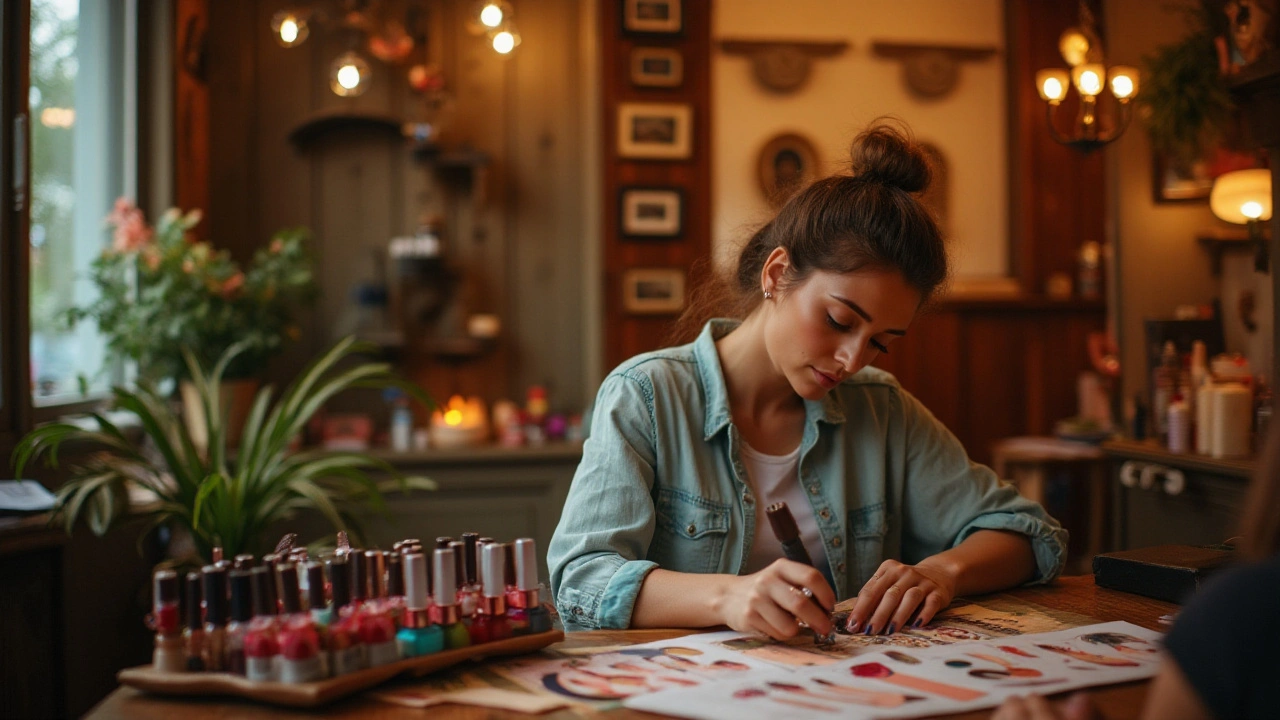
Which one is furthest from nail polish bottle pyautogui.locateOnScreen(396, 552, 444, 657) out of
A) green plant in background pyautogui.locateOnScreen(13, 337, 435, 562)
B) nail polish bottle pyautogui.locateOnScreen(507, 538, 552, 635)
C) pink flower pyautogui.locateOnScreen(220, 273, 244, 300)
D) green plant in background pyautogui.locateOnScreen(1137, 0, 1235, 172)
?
green plant in background pyautogui.locateOnScreen(1137, 0, 1235, 172)

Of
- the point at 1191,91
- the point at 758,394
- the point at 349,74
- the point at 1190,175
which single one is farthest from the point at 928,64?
the point at 758,394

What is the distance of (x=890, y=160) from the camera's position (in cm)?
160

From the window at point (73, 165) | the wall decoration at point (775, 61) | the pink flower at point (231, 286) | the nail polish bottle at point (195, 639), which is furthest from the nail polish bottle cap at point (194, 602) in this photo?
the wall decoration at point (775, 61)

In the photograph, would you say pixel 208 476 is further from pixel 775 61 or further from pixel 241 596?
pixel 775 61

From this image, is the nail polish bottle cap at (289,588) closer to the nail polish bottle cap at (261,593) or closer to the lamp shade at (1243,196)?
the nail polish bottle cap at (261,593)

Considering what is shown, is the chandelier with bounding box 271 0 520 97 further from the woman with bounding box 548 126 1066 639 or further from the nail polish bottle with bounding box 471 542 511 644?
the nail polish bottle with bounding box 471 542 511 644

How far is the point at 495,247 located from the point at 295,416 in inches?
65.0

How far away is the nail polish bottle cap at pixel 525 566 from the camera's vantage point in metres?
1.14

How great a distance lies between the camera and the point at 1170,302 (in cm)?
344

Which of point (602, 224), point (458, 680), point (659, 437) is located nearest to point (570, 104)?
point (602, 224)

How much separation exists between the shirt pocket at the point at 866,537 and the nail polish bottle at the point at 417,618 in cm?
80

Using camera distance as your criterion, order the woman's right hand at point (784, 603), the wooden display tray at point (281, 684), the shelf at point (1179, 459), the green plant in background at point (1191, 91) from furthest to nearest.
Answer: the green plant in background at point (1191, 91)
the shelf at point (1179, 459)
the woman's right hand at point (784, 603)
the wooden display tray at point (281, 684)

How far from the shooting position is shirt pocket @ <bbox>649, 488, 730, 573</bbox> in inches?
62.1

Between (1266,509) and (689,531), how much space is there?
858 mm
